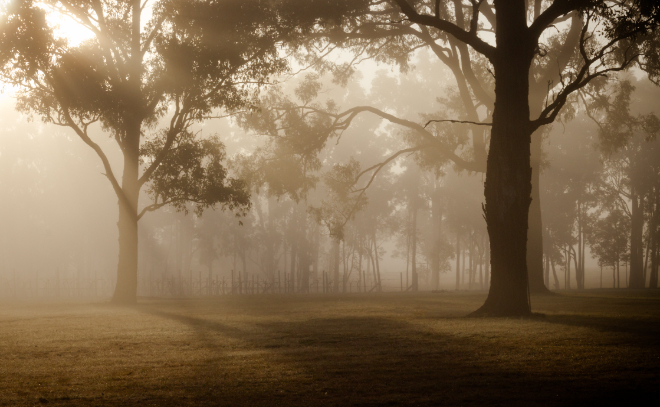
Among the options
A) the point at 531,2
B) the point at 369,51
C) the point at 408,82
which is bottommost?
the point at 369,51

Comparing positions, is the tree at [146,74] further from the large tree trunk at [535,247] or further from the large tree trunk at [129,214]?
the large tree trunk at [535,247]

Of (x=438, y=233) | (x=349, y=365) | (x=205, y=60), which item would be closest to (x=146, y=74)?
(x=205, y=60)

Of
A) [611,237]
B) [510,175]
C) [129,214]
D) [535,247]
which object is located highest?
[510,175]

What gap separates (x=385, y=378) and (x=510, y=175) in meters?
7.32

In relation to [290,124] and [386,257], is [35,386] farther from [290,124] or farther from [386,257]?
[386,257]

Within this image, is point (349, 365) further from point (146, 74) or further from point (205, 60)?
point (146, 74)

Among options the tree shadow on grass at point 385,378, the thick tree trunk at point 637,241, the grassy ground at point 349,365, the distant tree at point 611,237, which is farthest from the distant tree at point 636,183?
the tree shadow on grass at point 385,378

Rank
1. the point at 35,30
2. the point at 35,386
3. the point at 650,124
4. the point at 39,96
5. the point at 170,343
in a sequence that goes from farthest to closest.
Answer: the point at 650,124 < the point at 39,96 < the point at 35,30 < the point at 170,343 < the point at 35,386

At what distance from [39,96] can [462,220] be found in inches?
1316

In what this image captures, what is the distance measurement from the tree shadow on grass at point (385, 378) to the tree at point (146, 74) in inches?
498

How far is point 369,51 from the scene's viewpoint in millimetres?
26125

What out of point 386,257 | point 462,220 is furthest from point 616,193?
point 386,257

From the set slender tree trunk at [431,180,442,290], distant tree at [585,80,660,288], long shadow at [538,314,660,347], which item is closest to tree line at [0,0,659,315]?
long shadow at [538,314,660,347]

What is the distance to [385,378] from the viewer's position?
19.6ft
